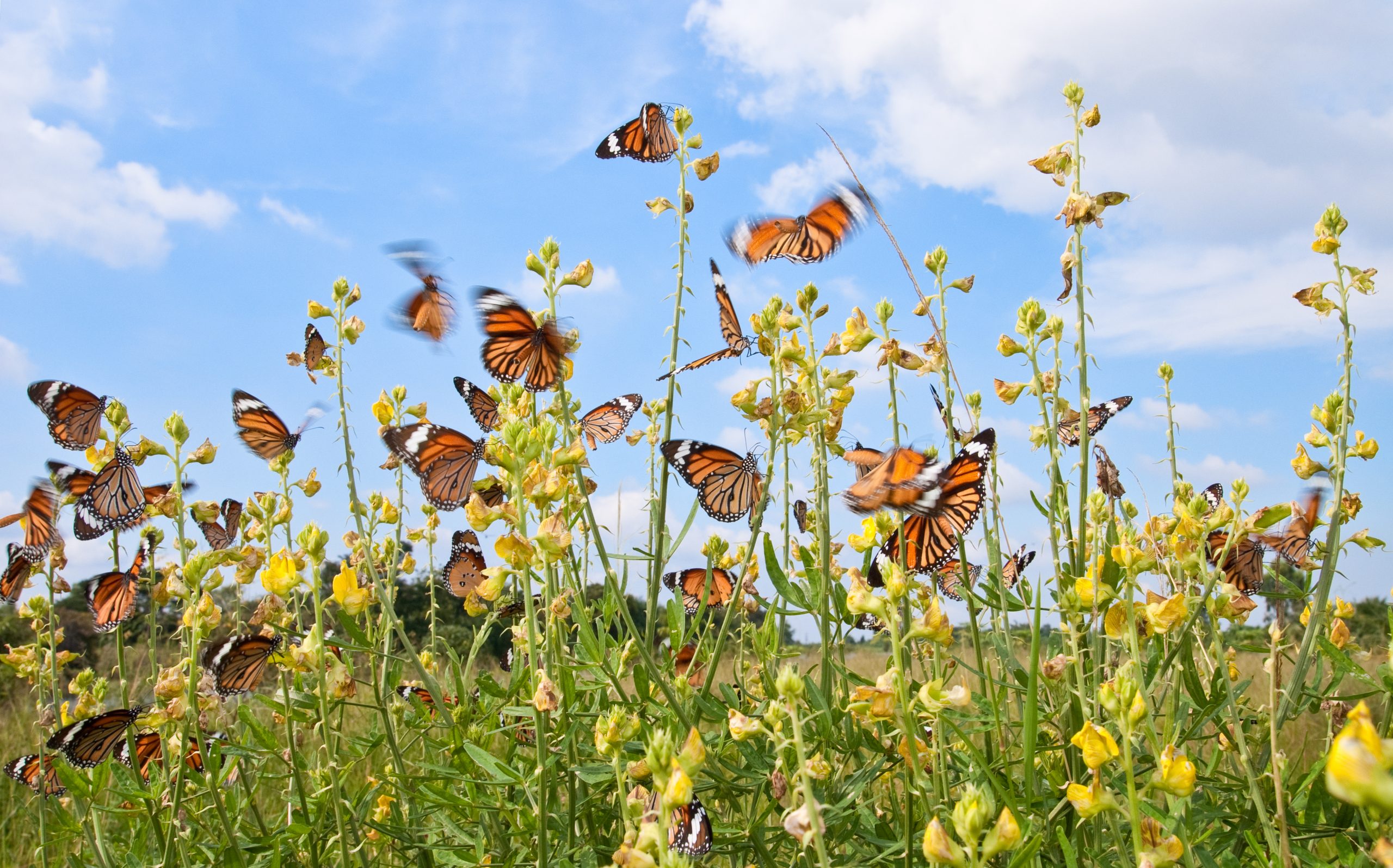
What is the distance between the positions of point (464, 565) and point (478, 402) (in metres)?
1.32

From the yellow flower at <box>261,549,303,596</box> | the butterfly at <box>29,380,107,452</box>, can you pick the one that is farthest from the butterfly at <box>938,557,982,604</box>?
the butterfly at <box>29,380,107,452</box>

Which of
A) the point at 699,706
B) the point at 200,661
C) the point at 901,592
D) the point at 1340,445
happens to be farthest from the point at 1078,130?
the point at 200,661

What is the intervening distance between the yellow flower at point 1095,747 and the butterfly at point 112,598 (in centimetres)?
372

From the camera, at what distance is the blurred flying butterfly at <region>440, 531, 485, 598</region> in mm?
4395

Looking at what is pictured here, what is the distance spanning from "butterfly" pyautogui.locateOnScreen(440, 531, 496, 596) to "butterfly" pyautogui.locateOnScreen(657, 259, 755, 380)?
Result: 1.64 m

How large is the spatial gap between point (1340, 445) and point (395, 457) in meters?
3.47

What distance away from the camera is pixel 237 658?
3.18 meters

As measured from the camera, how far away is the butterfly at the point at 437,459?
320 cm

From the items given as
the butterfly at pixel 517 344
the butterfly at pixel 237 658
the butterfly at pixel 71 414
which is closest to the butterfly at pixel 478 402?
the butterfly at pixel 517 344

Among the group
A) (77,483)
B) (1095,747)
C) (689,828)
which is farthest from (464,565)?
(1095,747)

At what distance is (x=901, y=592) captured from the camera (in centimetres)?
188

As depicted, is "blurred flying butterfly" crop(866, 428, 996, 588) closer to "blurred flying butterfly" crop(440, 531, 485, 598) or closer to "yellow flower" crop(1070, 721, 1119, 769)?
"yellow flower" crop(1070, 721, 1119, 769)

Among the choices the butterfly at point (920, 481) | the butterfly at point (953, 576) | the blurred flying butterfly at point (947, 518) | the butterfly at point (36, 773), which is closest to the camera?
the butterfly at point (920, 481)

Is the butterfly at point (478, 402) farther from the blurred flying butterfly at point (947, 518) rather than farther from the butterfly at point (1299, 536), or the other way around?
the butterfly at point (1299, 536)
